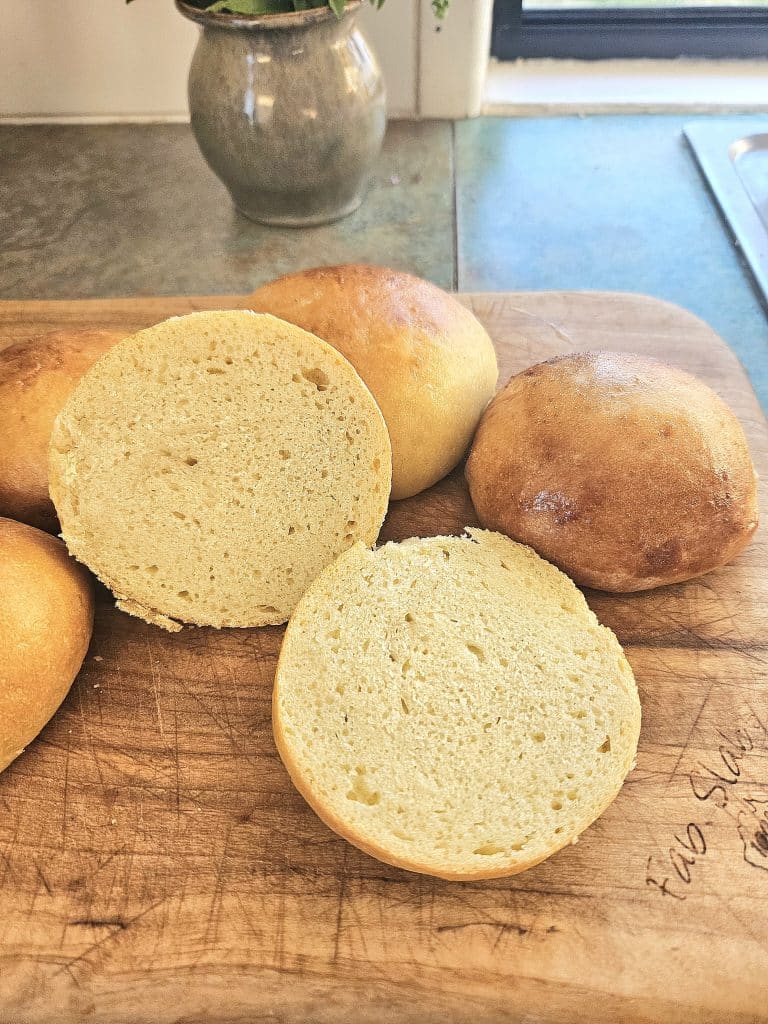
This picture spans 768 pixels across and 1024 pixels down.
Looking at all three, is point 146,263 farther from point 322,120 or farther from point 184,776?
point 184,776

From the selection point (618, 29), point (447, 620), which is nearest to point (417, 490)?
point (447, 620)

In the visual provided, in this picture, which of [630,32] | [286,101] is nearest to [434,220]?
[286,101]

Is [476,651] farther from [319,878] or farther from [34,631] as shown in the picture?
[34,631]

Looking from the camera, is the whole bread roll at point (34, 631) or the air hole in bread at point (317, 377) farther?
the air hole in bread at point (317, 377)

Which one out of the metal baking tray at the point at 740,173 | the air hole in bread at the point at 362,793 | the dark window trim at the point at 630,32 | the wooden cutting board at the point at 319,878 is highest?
the dark window trim at the point at 630,32

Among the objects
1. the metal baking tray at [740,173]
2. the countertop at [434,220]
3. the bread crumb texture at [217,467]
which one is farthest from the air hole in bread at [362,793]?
the metal baking tray at [740,173]

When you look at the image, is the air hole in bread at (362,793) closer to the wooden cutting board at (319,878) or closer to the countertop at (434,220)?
the wooden cutting board at (319,878)
